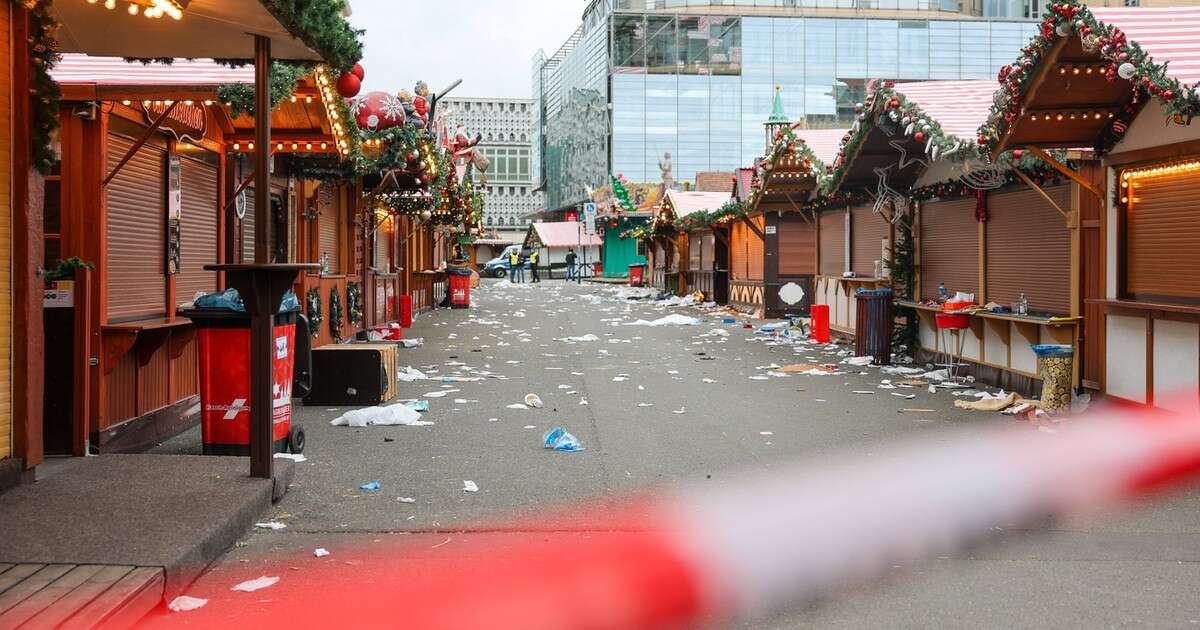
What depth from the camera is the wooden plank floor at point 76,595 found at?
12.8ft

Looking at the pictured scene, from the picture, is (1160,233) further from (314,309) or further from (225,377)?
(314,309)

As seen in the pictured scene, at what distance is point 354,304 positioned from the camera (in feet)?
58.9

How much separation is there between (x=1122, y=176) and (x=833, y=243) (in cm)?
1111

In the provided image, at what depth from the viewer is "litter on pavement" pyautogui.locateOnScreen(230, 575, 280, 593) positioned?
4910 mm

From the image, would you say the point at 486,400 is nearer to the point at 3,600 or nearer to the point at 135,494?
the point at 135,494

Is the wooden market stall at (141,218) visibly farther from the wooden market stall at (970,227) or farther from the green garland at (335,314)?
the wooden market stall at (970,227)

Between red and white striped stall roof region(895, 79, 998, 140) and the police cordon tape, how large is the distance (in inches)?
175

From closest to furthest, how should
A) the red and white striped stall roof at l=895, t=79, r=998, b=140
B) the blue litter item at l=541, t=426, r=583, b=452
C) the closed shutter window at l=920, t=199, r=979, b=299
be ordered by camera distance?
the blue litter item at l=541, t=426, r=583, b=452 < the red and white striped stall roof at l=895, t=79, r=998, b=140 < the closed shutter window at l=920, t=199, r=979, b=299

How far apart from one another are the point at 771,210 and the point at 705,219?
6253 mm

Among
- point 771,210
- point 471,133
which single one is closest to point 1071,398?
point 771,210

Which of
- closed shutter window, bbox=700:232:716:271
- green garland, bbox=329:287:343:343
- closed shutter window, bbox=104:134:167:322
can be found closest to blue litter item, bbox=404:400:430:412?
closed shutter window, bbox=104:134:167:322

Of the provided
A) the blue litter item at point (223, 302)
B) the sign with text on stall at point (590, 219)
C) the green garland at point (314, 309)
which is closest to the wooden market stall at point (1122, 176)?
the blue litter item at point (223, 302)

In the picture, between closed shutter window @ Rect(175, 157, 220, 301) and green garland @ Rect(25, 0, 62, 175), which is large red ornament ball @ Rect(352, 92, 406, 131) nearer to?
closed shutter window @ Rect(175, 157, 220, 301)

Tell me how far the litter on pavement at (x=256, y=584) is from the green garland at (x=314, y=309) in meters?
9.61
